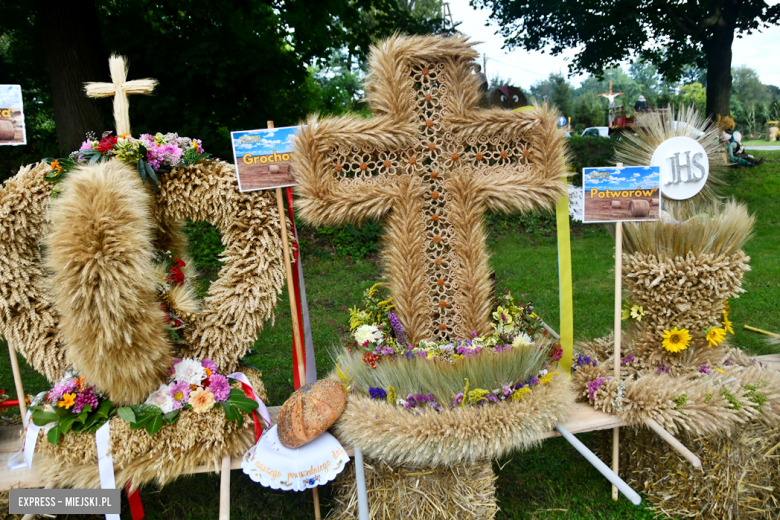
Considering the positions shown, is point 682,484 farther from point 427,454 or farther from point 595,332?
point 595,332

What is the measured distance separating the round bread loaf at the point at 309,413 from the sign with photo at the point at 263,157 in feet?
3.00

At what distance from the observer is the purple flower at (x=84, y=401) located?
6.75 feet

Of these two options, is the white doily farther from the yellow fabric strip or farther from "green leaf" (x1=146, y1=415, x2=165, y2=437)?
the yellow fabric strip

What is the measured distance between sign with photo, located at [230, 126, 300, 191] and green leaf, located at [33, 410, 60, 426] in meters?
1.19

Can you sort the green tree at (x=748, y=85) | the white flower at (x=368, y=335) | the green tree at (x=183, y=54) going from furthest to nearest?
the green tree at (x=748, y=85) < the green tree at (x=183, y=54) < the white flower at (x=368, y=335)

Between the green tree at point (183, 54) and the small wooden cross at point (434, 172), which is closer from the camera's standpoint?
the small wooden cross at point (434, 172)

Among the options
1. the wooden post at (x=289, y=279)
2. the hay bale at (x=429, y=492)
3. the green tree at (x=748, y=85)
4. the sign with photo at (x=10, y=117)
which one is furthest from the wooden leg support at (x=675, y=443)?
the green tree at (x=748, y=85)

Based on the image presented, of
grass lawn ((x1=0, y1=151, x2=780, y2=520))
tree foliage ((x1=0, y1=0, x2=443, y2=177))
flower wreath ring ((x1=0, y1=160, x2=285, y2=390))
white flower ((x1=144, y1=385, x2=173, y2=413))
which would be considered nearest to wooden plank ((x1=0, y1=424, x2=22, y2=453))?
flower wreath ring ((x1=0, y1=160, x2=285, y2=390))

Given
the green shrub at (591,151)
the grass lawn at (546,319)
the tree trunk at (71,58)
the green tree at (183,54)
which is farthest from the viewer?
the green shrub at (591,151)

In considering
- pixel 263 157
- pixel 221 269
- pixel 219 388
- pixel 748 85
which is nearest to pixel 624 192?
pixel 263 157

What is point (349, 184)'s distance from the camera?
238 centimetres

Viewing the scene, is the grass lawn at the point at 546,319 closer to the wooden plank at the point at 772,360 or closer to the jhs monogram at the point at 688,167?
the wooden plank at the point at 772,360

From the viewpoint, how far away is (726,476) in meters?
2.25

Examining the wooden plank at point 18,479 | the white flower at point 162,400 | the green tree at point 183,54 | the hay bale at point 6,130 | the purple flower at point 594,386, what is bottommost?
the wooden plank at point 18,479
